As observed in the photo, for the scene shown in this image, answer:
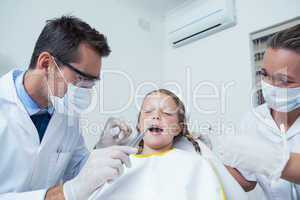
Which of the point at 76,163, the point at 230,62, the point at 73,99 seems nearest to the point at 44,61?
the point at 73,99

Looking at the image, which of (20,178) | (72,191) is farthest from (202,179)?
(20,178)

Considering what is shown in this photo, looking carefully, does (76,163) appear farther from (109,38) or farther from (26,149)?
(109,38)

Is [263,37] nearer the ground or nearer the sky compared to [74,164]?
nearer the sky

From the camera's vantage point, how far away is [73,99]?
123 centimetres

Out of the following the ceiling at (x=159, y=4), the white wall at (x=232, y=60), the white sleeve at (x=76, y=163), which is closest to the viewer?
the white sleeve at (x=76, y=163)

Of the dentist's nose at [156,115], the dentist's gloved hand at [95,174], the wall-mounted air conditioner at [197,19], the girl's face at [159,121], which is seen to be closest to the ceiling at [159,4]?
the wall-mounted air conditioner at [197,19]

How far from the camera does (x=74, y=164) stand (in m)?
1.42

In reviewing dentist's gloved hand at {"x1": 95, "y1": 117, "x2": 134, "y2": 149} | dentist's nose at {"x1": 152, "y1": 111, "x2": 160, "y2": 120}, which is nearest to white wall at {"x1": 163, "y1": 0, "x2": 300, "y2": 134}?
dentist's nose at {"x1": 152, "y1": 111, "x2": 160, "y2": 120}

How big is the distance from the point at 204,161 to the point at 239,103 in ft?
3.43

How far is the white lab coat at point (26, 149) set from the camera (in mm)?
1106

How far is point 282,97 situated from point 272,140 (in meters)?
0.24

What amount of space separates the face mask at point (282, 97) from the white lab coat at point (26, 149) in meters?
1.07

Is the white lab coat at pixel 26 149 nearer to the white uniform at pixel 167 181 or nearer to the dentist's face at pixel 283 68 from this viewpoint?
the white uniform at pixel 167 181

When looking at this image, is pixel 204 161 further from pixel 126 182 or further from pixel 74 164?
pixel 74 164
